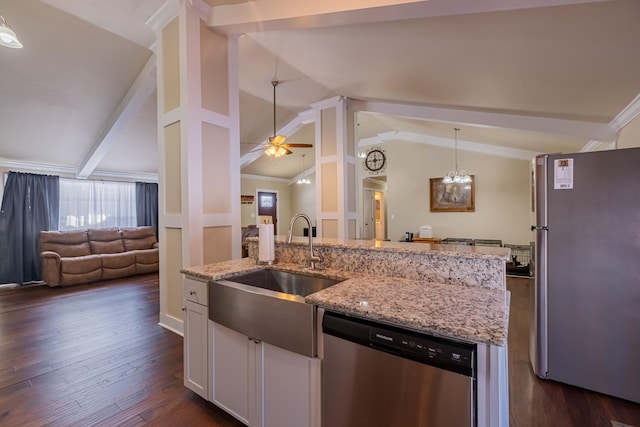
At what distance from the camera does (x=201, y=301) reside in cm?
179

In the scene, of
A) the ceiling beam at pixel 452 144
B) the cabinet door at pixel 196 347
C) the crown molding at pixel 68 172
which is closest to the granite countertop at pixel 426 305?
the cabinet door at pixel 196 347

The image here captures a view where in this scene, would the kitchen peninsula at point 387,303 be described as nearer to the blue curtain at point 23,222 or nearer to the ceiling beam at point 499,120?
the ceiling beam at point 499,120

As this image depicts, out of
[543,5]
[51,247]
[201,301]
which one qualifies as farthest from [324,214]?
[51,247]

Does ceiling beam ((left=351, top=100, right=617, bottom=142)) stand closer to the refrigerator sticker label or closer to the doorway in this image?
the refrigerator sticker label

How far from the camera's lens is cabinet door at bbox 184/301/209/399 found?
1778 mm

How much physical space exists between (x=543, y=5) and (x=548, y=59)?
31.2 inches

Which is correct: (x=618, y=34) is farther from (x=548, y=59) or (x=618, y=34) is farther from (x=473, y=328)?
(x=473, y=328)

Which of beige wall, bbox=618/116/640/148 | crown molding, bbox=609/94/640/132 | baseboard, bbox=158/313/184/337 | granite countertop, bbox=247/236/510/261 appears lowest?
baseboard, bbox=158/313/184/337

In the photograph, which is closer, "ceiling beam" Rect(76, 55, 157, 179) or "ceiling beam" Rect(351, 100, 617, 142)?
"ceiling beam" Rect(351, 100, 617, 142)

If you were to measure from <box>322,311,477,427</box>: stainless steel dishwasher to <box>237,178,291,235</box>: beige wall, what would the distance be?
8.09m

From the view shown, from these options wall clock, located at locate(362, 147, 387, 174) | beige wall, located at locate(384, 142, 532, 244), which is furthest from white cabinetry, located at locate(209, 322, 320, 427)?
wall clock, located at locate(362, 147, 387, 174)

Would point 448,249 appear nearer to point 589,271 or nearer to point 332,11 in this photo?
point 589,271

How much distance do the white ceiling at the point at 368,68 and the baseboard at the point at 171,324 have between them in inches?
118

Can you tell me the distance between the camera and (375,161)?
8828 mm
